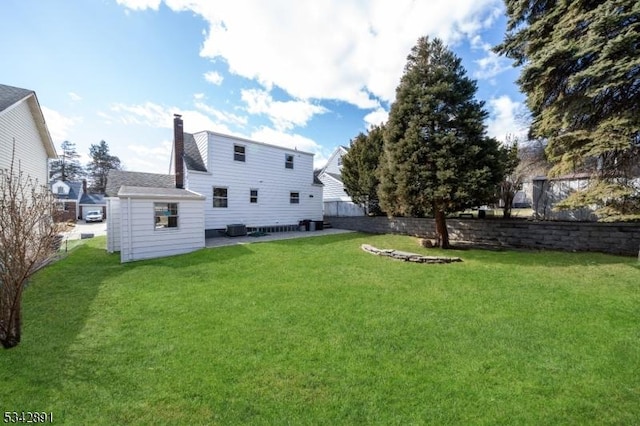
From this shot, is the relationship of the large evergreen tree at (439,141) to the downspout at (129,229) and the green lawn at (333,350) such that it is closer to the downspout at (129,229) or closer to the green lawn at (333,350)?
the green lawn at (333,350)

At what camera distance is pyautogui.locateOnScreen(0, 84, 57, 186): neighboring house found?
912 centimetres

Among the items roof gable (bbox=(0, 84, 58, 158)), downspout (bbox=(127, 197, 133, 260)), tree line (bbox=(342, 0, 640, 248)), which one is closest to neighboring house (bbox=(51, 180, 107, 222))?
roof gable (bbox=(0, 84, 58, 158))

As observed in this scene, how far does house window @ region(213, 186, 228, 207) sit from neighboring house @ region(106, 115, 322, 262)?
53mm

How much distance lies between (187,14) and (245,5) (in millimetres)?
2853

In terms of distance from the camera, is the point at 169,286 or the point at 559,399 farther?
the point at 169,286

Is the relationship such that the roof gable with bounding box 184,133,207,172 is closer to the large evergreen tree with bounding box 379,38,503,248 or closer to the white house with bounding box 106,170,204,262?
the white house with bounding box 106,170,204,262

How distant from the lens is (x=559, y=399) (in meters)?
2.64

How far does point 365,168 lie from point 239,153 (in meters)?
7.77

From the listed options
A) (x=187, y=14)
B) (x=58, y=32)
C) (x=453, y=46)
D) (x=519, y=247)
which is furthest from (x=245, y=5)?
(x=519, y=247)

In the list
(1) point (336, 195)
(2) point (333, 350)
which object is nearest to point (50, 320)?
(2) point (333, 350)

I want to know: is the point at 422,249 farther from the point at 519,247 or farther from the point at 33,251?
the point at 33,251

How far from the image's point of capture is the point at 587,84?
722 cm

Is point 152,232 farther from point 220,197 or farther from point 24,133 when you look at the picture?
point 24,133

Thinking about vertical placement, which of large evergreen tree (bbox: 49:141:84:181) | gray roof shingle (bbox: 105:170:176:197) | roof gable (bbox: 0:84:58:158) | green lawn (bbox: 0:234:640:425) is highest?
large evergreen tree (bbox: 49:141:84:181)
